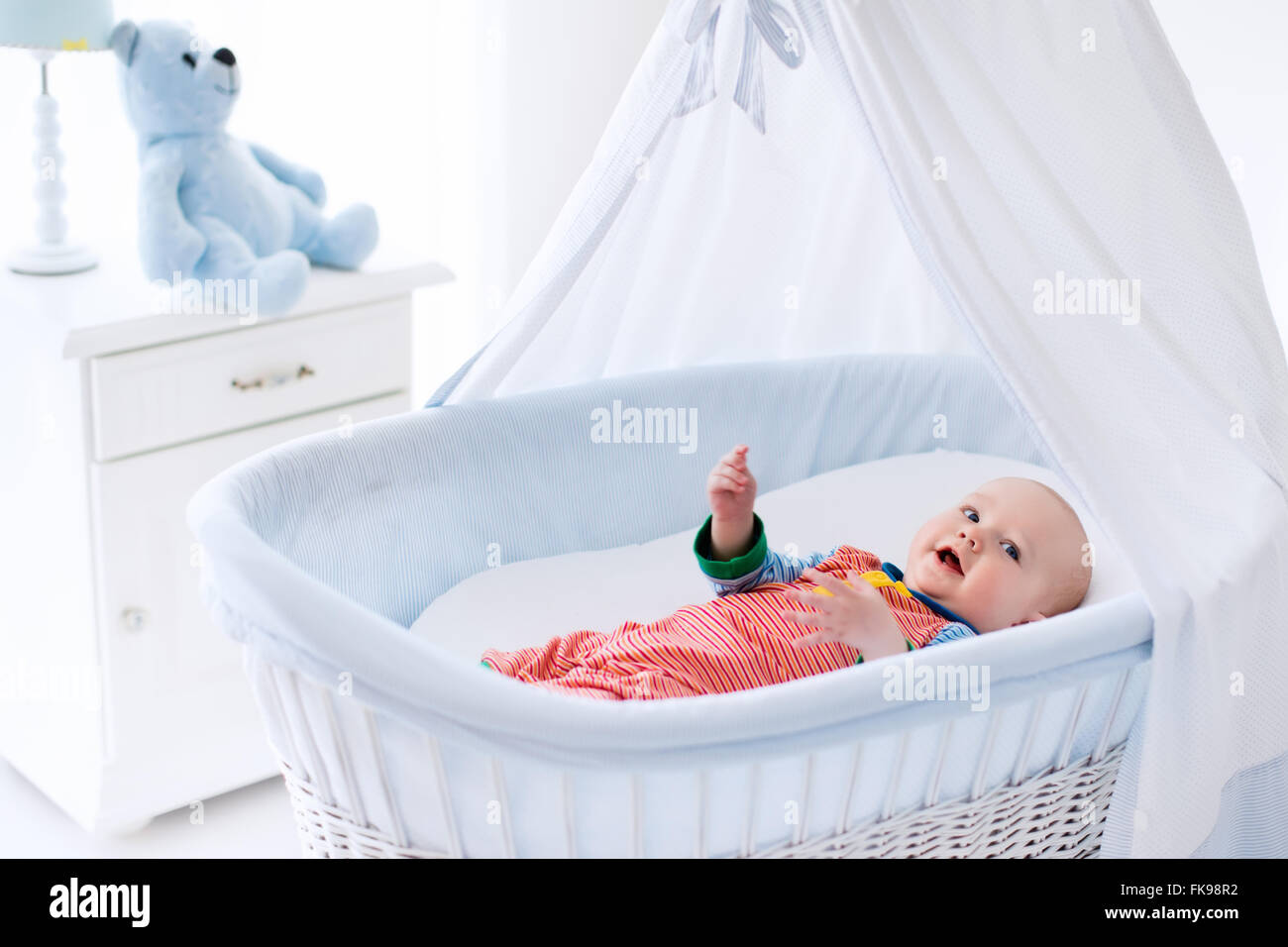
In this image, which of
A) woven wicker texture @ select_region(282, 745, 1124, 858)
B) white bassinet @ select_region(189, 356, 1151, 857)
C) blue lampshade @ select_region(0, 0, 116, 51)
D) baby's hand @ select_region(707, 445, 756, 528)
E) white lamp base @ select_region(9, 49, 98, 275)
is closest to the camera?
white bassinet @ select_region(189, 356, 1151, 857)

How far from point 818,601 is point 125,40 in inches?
48.0

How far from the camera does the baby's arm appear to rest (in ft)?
5.23

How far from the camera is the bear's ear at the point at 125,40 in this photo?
1916mm

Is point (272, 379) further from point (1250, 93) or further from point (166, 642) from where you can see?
point (1250, 93)

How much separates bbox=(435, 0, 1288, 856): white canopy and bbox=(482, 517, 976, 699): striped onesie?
0.90 feet

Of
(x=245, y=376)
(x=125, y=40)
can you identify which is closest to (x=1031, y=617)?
(x=245, y=376)

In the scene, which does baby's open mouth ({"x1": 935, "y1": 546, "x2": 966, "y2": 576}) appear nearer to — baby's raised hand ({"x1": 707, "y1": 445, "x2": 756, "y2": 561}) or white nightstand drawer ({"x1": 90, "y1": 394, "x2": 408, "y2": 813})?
baby's raised hand ({"x1": 707, "y1": 445, "x2": 756, "y2": 561})

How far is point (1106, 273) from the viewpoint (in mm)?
1398

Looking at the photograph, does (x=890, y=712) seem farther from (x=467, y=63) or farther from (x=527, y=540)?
(x=467, y=63)

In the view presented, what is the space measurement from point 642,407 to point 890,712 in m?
0.69

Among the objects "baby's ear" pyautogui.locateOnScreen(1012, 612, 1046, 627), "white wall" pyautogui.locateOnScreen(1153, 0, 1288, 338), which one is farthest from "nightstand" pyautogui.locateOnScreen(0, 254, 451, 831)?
"white wall" pyautogui.locateOnScreen(1153, 0, 1288, 338)

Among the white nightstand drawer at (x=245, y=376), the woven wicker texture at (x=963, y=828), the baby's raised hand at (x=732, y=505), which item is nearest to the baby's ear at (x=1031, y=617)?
the woven wicker texture at (x=963, y=828)

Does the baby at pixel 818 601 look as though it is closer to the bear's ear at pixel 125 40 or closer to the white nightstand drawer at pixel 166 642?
the white nightstand drawer at pixel 166 642

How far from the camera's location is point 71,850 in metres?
1.98
